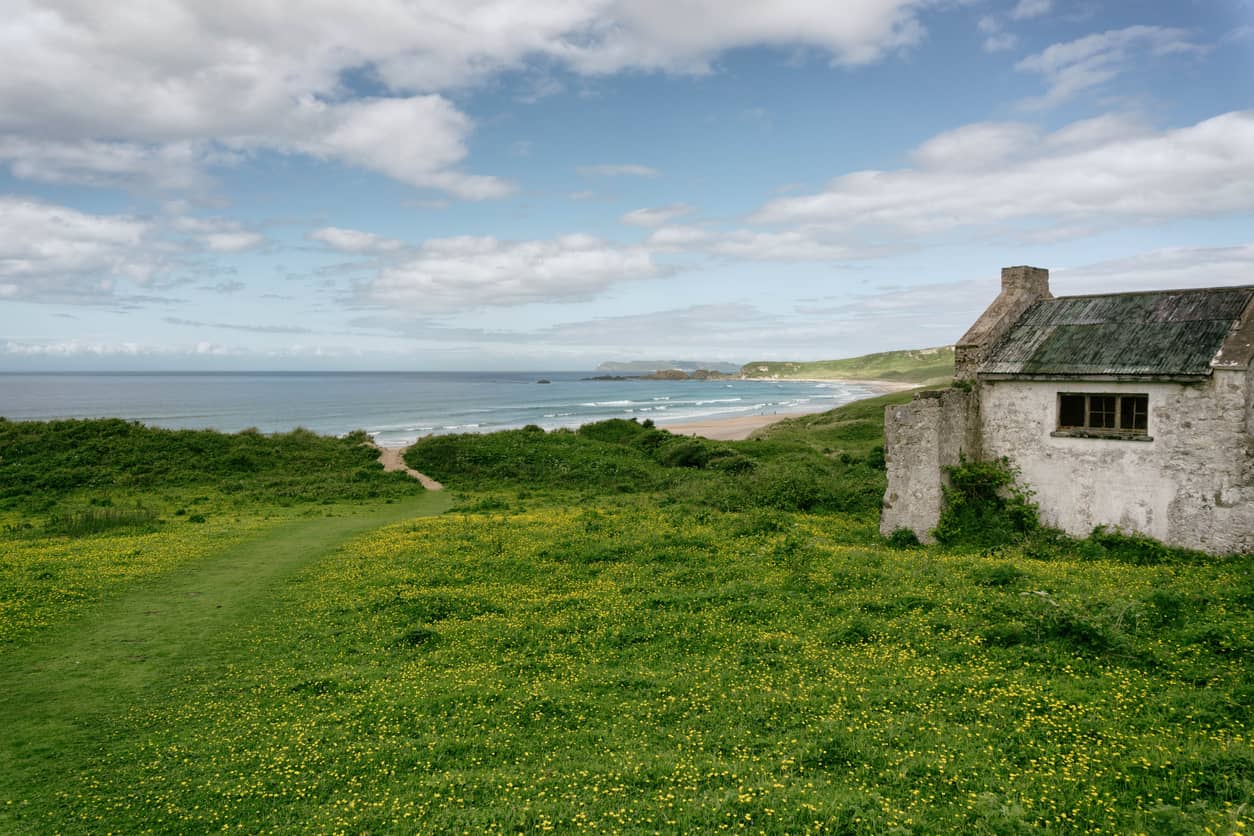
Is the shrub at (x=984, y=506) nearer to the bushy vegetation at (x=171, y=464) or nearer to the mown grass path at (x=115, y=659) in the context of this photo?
the mown grass path at (x=115, y=659)

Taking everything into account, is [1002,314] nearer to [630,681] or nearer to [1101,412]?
[1101,412]

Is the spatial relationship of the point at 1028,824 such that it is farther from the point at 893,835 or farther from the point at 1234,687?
the point at 1234,687

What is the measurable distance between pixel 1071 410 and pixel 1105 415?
0.85 metres

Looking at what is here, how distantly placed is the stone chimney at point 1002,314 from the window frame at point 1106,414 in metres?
2.68

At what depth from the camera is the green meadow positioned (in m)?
8.03

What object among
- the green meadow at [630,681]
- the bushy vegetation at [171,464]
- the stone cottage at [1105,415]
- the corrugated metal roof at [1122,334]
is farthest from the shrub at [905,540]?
the bushy vegetation at [171,464]

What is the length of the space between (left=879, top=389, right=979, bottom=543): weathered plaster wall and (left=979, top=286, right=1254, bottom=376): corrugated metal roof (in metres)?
2.00

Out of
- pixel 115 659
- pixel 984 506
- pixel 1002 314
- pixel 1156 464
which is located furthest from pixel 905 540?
pixel 115 659

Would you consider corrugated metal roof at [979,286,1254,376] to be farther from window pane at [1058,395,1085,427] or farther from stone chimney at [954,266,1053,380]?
window pane at [1058,395,1085,427]

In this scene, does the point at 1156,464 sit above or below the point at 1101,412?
below

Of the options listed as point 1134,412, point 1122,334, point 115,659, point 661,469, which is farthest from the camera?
point 661,469

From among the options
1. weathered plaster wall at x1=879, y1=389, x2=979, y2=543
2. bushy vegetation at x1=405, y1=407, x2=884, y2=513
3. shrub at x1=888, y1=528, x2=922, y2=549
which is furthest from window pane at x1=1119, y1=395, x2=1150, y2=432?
bushy vegetation at x1=405, y1=407, x2=884, y2=513

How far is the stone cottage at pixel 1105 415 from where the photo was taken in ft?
56.1

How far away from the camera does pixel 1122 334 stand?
19609 millimetres
